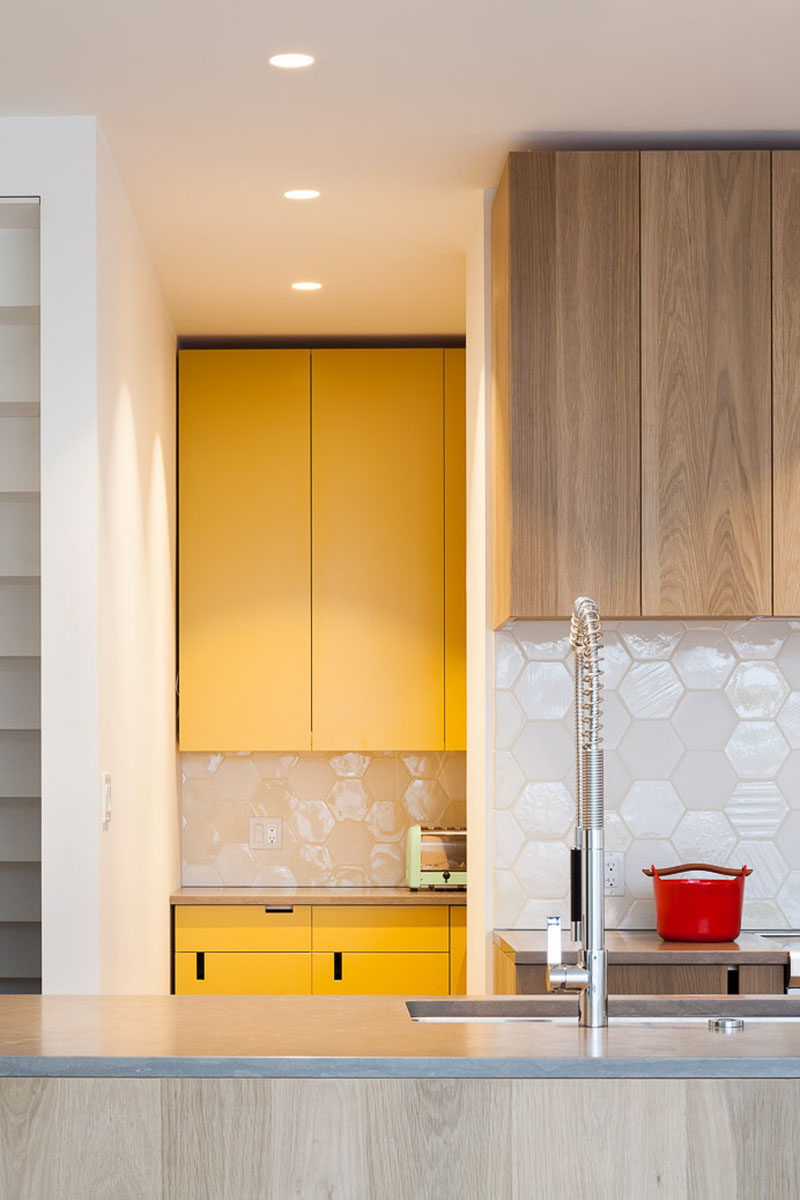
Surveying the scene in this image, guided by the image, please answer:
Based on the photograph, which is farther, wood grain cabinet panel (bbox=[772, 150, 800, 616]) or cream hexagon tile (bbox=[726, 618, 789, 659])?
cream hexagon tile (bbox=[726, 618, 789, 659])

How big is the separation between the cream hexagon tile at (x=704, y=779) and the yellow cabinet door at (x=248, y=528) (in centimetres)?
168

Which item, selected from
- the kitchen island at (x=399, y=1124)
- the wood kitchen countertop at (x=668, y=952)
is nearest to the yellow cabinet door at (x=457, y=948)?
the wood kitchen countertop at (x=668, y=952)

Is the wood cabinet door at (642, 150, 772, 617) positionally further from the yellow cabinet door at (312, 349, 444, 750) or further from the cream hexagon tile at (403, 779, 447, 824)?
the cream hexagon tile at (403, 779, 447, 824)

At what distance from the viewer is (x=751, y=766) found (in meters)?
3.67

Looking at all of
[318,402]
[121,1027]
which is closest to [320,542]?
[318,402]

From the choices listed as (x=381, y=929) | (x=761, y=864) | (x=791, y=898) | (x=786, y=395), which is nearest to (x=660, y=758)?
(x=761, y=864)

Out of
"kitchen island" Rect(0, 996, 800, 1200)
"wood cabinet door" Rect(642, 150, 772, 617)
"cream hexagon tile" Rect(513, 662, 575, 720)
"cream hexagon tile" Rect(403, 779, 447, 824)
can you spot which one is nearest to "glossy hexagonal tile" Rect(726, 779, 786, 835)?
"cream hexagon tile" Rect(513, 662, 575, 720)

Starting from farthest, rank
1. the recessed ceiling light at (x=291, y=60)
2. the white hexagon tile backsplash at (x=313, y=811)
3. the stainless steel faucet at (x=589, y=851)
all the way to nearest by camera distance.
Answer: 1. the white hexagon tile backsplash at (x=313, y=811)
2. the recessed ceiling light at (x=291, y=60)
3. the stainless steel faucet at (x=589, y=851)

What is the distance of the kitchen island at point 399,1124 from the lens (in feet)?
5.69

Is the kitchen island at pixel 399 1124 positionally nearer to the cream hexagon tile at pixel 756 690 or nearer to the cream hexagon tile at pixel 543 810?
the cream hexagon tile at pixel 543 810

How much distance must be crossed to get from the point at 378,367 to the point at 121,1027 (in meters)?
3.40

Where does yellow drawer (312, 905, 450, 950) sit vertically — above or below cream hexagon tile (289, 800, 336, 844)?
below

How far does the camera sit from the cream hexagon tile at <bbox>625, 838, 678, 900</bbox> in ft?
11.9

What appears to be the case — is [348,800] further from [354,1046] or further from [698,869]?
[354,1046]
